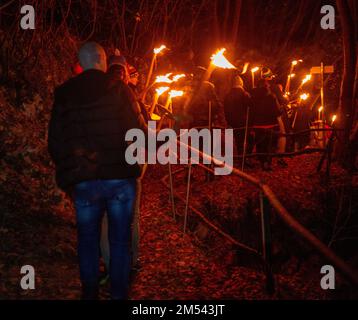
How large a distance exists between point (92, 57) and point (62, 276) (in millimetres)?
2537

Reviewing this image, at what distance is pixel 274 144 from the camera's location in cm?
1192

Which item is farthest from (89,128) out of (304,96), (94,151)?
(304,96)

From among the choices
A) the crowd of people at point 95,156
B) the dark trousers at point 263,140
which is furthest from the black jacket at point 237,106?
the crowd of people at point 95,156

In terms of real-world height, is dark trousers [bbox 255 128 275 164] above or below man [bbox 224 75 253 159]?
below

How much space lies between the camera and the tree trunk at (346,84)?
10.2m

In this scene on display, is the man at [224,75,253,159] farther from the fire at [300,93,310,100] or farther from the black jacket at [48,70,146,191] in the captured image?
the black jacket at [48,70,146,191]

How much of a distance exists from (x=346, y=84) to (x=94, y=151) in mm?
9446

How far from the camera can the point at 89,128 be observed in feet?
10.5

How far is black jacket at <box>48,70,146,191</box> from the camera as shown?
3.20 metres

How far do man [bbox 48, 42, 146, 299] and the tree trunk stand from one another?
863cm
